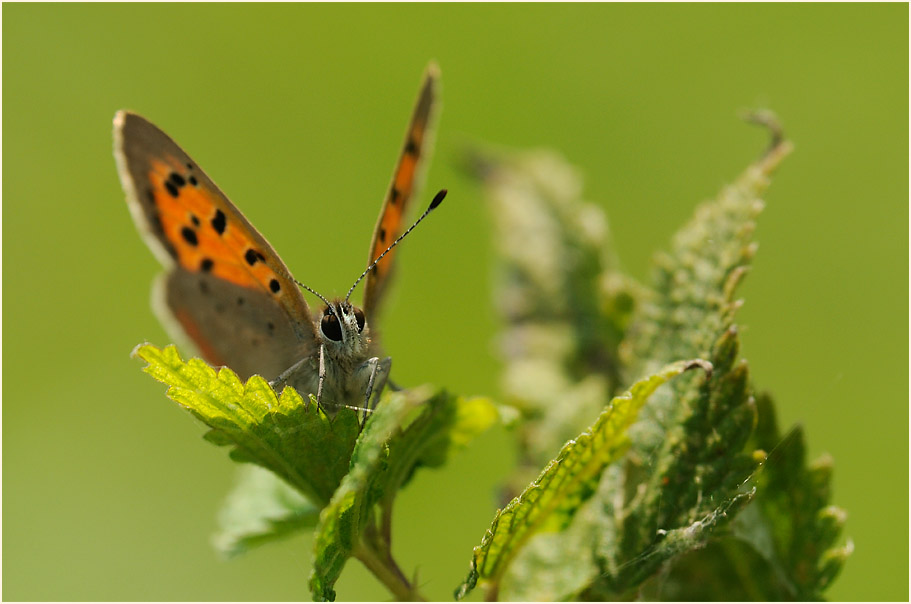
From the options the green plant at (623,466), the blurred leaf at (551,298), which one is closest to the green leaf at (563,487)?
the green plant at (623,466)

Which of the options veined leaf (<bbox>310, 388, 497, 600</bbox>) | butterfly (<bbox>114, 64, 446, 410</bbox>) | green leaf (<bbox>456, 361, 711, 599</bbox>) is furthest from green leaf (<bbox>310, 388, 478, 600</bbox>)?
butterfly (<bbox>114, 64, 446, 410</bbox>)

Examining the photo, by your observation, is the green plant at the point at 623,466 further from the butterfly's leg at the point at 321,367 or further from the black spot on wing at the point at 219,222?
the black spot on wing at the point at 219,222

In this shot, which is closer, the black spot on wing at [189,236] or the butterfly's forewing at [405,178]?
the butterfly's forewing at [405,178]

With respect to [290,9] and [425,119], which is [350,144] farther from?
[425,119]

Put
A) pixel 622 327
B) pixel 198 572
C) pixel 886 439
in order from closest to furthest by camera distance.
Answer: pixel 622 327 → pixel 886 439 → pixel 198 572

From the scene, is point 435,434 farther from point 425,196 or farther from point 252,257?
point 425,196

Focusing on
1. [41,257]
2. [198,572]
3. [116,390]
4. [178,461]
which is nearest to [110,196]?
[41,257]

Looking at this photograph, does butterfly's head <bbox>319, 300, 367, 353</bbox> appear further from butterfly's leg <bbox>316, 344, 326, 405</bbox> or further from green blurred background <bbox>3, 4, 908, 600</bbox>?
green blurred background <bbox>3, 4, 908, 600</bbox>

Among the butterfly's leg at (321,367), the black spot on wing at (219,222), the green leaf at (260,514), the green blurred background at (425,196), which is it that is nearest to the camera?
the green leaf at (260,514)
